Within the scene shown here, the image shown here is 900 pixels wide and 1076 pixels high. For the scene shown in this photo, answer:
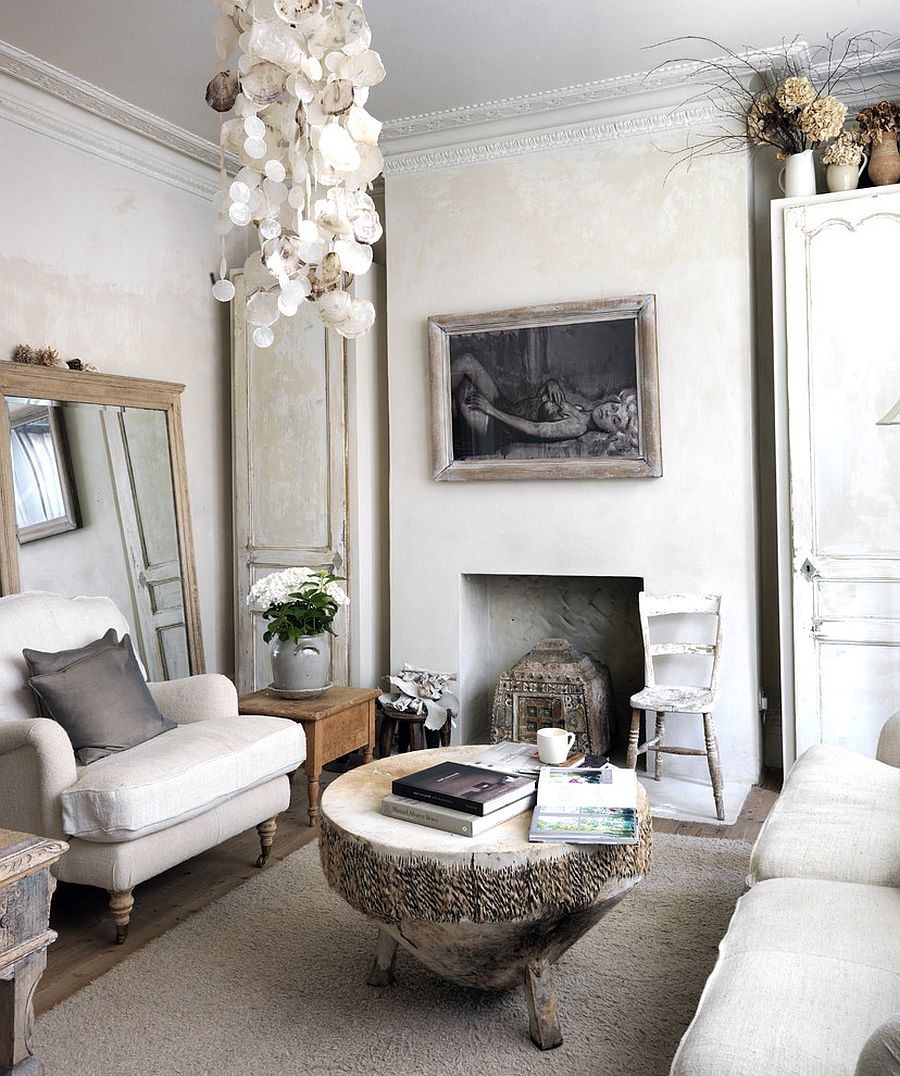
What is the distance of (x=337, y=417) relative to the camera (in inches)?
186

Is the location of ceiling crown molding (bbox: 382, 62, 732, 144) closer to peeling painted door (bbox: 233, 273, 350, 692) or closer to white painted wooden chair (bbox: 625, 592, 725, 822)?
peeling painted door (bbox: 233, 273, 350, 692)

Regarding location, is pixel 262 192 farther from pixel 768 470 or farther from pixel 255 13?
pixel 768 470

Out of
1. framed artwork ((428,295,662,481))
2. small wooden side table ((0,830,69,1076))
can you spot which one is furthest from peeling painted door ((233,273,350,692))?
small wooden side table ((0,830,69,1076))

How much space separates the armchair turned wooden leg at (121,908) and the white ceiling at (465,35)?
2.98m

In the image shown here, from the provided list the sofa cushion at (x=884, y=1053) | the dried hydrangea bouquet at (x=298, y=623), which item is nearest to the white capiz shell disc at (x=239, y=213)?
the sofa cushion at (x=884, y=1053)

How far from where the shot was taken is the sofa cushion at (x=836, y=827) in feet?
6.92

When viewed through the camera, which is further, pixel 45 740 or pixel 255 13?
pixel 45 740

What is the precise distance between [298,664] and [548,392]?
1662 mm

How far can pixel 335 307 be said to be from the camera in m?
1.81

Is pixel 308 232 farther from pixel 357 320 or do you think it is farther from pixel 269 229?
pixel 357 320

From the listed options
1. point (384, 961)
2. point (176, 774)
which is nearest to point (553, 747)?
point (384, 961)

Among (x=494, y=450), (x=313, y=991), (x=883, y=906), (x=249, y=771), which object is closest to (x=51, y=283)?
(x=494, y=450)

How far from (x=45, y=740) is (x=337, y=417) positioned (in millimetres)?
2399

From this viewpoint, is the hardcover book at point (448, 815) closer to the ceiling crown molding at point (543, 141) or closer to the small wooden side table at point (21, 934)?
the small wooden side table at point (21, 934)
